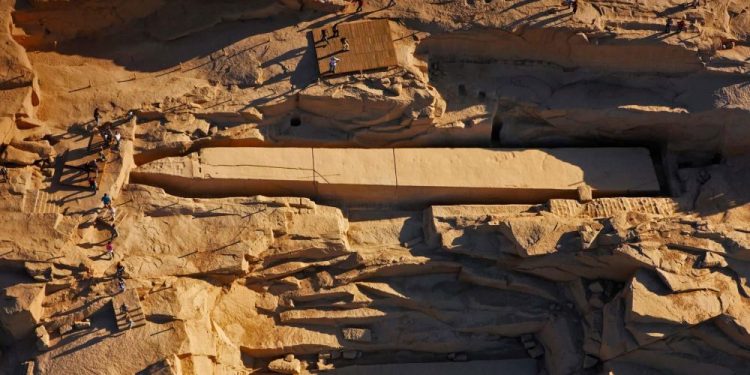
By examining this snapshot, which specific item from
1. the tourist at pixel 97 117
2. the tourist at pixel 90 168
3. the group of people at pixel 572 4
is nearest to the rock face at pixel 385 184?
the tourist at pixel 90 168

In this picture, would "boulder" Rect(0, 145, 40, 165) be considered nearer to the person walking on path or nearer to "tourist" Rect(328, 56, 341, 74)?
the person walking on path

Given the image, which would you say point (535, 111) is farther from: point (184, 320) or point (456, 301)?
point (184, 320)

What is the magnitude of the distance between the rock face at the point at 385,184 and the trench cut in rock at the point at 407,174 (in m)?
0.04

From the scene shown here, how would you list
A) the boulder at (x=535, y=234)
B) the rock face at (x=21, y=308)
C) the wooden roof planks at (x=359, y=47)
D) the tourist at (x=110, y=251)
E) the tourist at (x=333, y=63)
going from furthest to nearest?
the wooden roof planks at (x=359, y=47) → the tourist at (x=333, y=63) → the boulder at (x=535, y=234) → the tourist at (x=110, y=251) → the rock face at (x=21, y=308)

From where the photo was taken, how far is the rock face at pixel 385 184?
14133mm

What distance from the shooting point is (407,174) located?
600 inches

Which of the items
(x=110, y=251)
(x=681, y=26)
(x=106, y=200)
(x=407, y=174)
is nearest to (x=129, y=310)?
(x=110, y=251)

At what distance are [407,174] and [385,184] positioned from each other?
406mm

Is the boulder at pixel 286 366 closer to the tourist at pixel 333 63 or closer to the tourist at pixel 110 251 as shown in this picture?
the tourist at pixel 110 251

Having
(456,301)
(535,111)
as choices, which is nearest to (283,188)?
(456,301)

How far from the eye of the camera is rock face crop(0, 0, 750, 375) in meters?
14.1

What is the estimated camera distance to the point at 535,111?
15.7 m

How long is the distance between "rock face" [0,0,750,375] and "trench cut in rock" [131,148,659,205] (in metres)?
0.04

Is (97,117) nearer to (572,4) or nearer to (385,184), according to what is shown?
(385,184)
